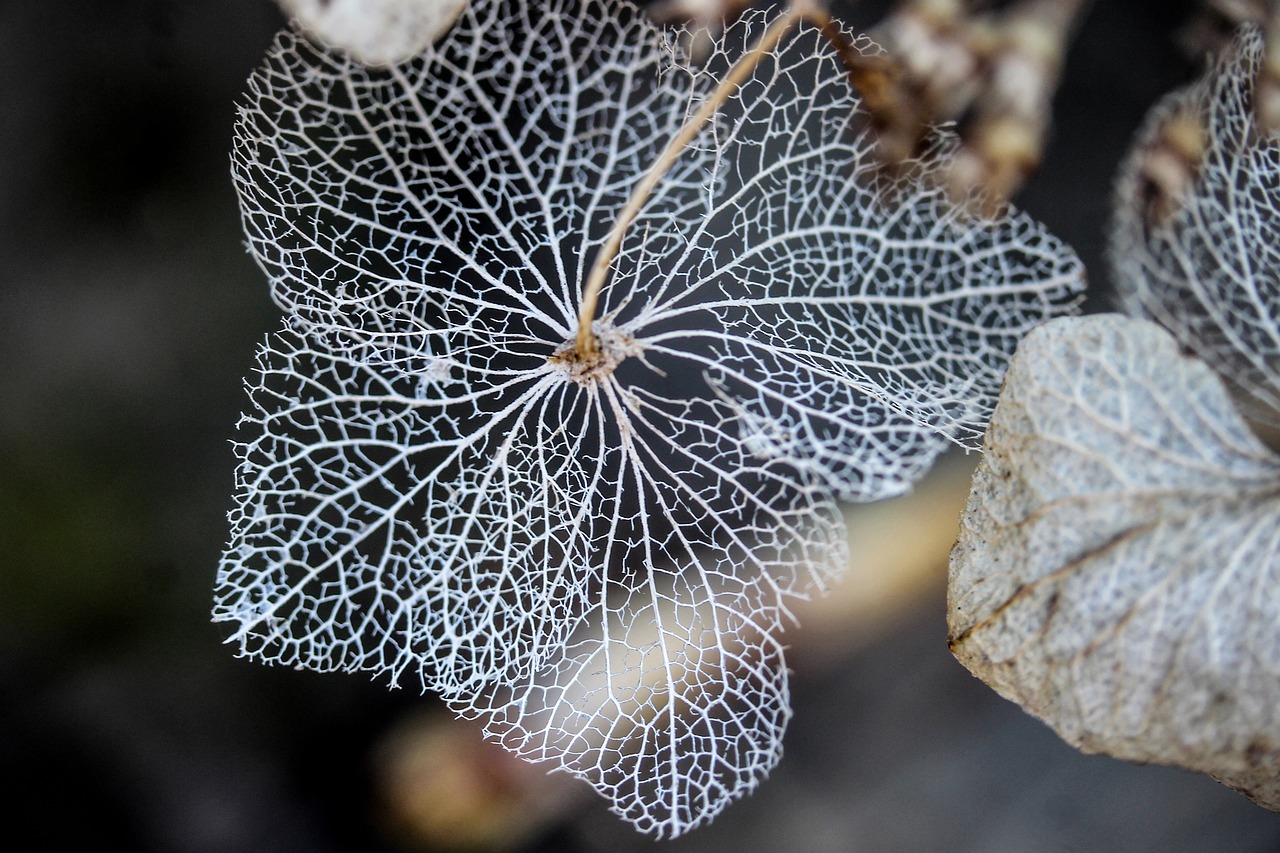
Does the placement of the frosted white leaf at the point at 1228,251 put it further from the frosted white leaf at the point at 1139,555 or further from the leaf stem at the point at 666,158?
the leaf stem at the point at 666,158

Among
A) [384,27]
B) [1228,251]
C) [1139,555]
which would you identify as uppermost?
[384,27]

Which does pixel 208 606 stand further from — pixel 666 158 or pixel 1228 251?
pixel 1228 251

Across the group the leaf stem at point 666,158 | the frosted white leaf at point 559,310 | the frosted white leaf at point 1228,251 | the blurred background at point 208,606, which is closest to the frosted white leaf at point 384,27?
the frosted white leaf at point 559,310

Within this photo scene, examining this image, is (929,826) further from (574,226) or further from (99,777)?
(99,777)

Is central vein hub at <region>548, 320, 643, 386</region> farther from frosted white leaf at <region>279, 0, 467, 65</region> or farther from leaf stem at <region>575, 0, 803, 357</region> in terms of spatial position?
frosted white leaf at <region>279, 0, 467, 65</region>

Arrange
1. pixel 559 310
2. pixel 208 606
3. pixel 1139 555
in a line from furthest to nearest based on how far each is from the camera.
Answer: pixel 208 606
pixel 559 310
pixel 1139 555

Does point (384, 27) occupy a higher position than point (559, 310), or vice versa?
point (384, 27)

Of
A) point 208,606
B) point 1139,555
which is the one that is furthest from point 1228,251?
point 208,606

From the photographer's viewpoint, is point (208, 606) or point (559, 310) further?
point (208, 606)
